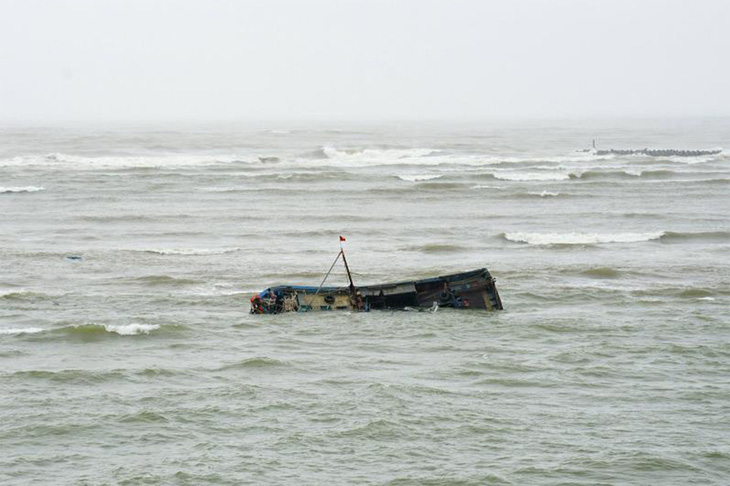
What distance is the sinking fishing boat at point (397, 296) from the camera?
109ft

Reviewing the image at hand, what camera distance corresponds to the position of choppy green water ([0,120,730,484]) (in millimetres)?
20422

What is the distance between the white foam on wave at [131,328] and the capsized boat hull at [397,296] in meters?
4.01

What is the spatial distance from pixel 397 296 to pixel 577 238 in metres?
17.3

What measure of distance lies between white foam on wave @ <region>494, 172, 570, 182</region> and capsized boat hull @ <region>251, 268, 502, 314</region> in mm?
41091

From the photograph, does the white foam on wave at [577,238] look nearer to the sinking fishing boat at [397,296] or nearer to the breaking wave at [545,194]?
the sinking fishing boat at [397,296]

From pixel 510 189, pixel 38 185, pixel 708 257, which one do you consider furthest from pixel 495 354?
pixel 38 185

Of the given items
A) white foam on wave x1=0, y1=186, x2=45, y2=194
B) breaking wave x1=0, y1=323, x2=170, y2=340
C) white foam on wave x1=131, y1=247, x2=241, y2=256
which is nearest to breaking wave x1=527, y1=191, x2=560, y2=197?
white foam on wave x1=131, y1=247, x2=241, y2=256

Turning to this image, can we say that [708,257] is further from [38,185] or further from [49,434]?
[38,185]

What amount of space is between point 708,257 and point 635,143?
3254 inches

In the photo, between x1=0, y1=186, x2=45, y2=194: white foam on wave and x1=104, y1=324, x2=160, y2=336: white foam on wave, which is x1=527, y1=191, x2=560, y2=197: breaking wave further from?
x1=104, y1=324, x2=160, y2=336: white foam on wave

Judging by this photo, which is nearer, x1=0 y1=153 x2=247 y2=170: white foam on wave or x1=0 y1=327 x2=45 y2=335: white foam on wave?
x1=0 y1=327 x2=45 y2=335: white foam on wave

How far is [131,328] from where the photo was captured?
30.6 meters

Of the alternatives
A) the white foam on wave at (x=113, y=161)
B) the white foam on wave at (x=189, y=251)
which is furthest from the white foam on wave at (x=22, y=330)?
the white foam on wave at (x=113, y=161)

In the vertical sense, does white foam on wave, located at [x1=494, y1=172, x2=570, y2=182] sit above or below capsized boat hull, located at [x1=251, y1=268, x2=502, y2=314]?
above
